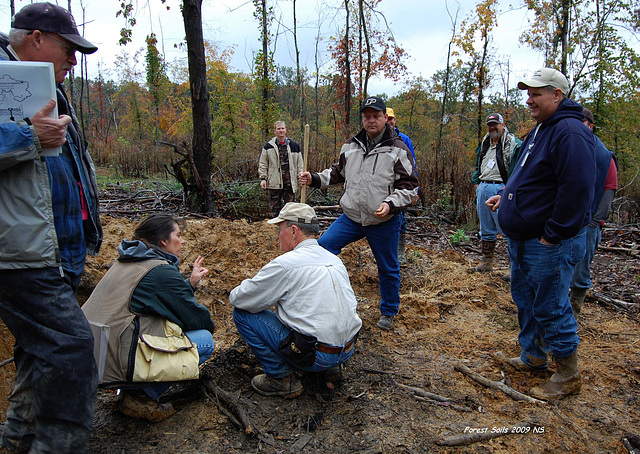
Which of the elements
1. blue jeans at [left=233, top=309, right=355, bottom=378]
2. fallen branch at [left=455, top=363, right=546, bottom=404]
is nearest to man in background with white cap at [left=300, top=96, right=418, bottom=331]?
fallen branch at [left=455, top=363, right=546, bottom=404]

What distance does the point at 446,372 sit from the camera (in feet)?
10.3

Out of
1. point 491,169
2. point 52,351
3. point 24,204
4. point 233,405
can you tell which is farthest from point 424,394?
point 491,169

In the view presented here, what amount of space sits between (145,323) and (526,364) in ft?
9.02

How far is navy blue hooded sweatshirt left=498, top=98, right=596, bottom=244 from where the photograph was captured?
238cm

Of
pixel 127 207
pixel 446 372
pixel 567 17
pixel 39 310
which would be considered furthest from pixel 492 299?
pixel 567 17

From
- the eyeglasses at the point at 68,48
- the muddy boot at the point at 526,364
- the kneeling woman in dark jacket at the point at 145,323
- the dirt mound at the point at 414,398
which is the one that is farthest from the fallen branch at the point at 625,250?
the eyeglasses at the point at 68,48

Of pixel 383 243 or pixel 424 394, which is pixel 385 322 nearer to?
pixel 383 243

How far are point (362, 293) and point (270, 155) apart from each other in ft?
10.9

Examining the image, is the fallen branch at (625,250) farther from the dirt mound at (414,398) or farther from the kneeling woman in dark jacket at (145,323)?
the kneeling woman in dark jacket at (145,323)

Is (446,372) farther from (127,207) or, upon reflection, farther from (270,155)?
(127,207)

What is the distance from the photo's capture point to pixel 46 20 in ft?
5.93

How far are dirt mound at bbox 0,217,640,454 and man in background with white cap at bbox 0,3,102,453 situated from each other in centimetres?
49

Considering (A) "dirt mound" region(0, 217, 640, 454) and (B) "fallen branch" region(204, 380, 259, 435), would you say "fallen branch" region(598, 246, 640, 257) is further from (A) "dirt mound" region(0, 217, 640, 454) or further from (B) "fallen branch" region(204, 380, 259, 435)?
(B) "fallen branch" region(204, 380, 259, 435)

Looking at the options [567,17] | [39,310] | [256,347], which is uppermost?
[567,17]
